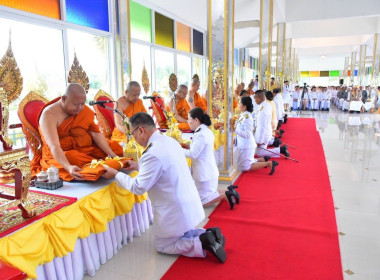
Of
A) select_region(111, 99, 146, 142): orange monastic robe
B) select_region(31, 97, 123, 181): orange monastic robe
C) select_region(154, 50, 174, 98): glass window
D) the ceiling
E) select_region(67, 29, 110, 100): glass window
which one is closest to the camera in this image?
select_region(31, 97, 123, 181): orange monastic robe

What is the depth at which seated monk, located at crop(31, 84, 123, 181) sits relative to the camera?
272cm

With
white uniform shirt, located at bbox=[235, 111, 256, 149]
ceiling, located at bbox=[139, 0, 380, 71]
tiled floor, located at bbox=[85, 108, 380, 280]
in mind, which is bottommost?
tiled floor, located at bbox=[85, 108, 380, 280]

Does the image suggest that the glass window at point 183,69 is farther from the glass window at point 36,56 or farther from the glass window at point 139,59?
the glass window at point 36,56

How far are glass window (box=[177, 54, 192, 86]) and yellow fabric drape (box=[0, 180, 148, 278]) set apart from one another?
6361 millimetres

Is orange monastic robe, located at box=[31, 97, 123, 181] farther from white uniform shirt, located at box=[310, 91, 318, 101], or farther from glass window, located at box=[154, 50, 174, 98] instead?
white uniform shirt, located at box=[310, 91, 318, 101]

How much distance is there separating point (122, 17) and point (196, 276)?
426cm

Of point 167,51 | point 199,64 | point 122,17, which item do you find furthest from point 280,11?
point 122,17

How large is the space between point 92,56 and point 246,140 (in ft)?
9.95

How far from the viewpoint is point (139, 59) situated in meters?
6.60

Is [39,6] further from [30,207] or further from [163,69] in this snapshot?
[163,69]

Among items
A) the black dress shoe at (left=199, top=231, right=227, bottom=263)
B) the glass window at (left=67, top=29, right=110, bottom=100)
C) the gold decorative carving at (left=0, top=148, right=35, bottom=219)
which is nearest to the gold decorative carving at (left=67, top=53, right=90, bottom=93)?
the glass window at (left=67, top=29, right=110, bottom=100)

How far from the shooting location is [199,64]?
9773mm

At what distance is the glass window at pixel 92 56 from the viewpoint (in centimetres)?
504

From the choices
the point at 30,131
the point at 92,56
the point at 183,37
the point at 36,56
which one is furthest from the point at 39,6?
the point at 183,37
